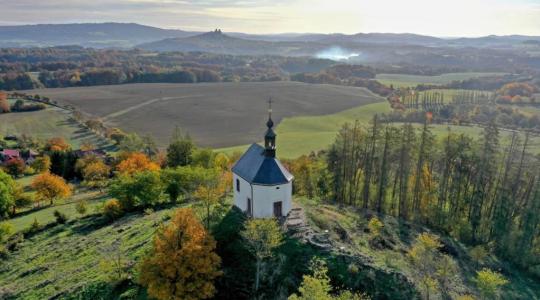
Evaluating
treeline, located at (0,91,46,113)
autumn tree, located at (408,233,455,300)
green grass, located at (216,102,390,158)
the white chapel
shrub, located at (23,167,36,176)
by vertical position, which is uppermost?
the white chapel

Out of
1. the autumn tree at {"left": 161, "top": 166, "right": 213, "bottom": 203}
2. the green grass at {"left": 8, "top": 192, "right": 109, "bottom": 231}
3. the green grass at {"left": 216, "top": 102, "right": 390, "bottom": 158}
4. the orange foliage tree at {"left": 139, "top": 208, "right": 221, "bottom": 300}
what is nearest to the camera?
the orange foliage tree at {"left": 139, "top": 208, "right": 221, "bottom": 300}

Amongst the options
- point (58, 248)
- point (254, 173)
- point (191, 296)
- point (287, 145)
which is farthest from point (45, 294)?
point (287, 145)

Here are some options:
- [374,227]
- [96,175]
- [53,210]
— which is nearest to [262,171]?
[374,227]

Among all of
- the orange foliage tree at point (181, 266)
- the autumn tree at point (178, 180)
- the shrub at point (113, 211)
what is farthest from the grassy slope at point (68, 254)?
the orange foliage tree at point (181, 266)

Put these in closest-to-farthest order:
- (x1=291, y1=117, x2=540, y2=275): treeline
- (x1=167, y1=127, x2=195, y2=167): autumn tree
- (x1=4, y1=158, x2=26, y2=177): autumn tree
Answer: (x1=291, y1=117, x2=540, y2=275): treeline → (x1=167, y1=127, x2=195, y2=167): autumn tree → (x1=4, y1=158, x2=26, y2=177): autumn tree

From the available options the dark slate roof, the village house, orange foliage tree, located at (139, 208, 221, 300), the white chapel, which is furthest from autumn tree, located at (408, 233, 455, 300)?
the village house

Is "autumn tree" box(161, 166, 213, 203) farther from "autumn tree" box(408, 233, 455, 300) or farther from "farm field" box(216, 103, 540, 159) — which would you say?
"farm field" box(216, 103, 540, 159)

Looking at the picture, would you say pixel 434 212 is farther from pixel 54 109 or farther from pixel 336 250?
pixel 54 109
